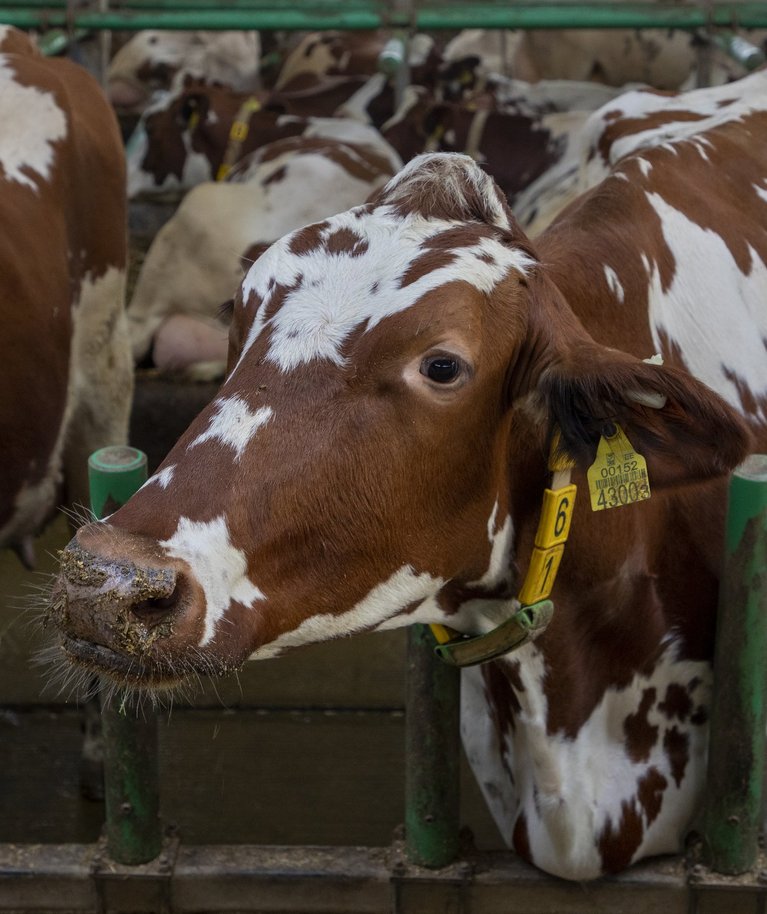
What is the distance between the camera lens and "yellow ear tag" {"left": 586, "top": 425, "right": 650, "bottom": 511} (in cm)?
194

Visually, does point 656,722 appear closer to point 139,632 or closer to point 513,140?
point 139,632

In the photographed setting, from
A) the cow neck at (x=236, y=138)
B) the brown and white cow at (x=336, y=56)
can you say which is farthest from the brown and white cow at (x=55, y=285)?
the brown and white cow at (x=336, y=56)

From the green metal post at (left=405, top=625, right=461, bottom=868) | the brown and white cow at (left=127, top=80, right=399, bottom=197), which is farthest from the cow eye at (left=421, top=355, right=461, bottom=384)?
the brown and white cow at (left=127, top=80, right=399, bottom=197)

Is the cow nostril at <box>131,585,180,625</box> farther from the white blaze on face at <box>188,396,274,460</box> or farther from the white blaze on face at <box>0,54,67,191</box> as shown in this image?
the white blaze on face at <box>0,54,67,191</box>

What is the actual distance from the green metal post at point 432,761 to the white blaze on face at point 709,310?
0.73m

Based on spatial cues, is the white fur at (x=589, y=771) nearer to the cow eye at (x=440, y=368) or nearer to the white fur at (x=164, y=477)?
the cow eye at (x=440, y=368)

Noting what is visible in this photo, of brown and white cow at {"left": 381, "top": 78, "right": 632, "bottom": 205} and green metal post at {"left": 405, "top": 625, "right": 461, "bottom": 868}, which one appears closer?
green metal post at {"left": 405, "top": 625, "right": 461, "bottom": 868}

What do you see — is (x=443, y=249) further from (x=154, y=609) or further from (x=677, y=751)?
(x=677, y=751)

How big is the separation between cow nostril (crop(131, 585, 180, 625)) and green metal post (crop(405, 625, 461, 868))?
2.94 feet

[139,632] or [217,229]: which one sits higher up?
[139,632]

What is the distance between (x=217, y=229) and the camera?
6410 mm

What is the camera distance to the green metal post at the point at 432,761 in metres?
2.46

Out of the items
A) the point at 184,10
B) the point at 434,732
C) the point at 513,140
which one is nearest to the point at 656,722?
the point at 434,732

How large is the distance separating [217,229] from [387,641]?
107 inches
